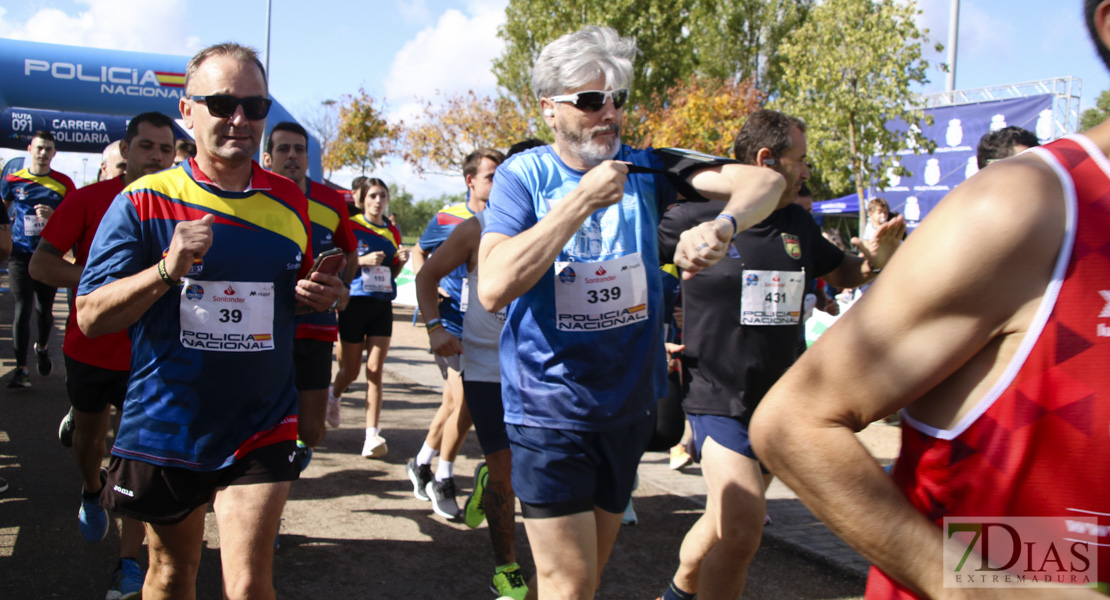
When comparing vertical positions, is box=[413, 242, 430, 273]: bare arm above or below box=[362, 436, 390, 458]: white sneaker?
above

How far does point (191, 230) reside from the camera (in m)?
2.31

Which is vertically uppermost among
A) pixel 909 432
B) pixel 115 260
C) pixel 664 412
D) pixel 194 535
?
pixel 115 260

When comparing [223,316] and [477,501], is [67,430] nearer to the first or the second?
[477,501]

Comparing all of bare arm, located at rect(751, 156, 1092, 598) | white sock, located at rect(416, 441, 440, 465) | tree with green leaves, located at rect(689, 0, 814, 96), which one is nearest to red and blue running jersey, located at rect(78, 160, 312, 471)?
bare arm, located at rect(751, 156, 1092, 598)

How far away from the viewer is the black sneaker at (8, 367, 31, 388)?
8184 mm

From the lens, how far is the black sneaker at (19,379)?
8.18 meters

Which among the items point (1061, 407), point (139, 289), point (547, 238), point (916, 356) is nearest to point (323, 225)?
point (139, 289)

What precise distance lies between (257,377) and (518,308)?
89 cm

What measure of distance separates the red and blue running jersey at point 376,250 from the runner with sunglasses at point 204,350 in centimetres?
395

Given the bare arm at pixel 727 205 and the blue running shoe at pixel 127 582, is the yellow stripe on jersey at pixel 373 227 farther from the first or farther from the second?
the bare arm at pixel 727 205

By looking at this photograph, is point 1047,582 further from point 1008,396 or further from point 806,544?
point 806,544

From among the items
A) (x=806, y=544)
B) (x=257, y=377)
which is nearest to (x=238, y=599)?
(x=257, y=377)

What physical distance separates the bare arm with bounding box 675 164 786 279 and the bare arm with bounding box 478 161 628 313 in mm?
244

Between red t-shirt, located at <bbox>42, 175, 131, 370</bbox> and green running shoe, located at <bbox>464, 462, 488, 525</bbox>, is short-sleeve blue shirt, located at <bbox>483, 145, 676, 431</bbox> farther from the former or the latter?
red t-shirt, located at <bbox>42, 175, 131, 370</bbox>
